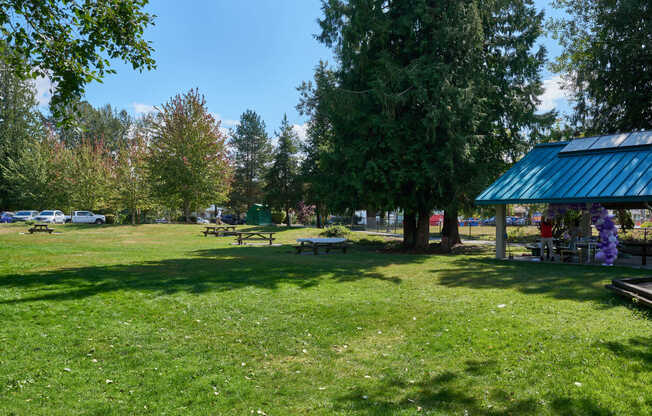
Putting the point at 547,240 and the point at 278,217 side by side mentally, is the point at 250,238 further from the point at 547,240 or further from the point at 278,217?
the point at 278,217

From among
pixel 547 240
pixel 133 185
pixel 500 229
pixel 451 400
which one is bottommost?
pixel 451 400

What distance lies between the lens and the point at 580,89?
2508cm

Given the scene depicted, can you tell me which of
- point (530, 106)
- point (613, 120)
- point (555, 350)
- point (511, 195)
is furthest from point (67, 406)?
point (613, 120)

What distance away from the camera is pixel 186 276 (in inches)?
439

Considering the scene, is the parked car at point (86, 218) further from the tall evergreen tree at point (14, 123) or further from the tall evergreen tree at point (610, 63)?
the tall evergreen tree at point (610, 63)

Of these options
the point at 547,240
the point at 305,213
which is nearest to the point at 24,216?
the point at 305,213

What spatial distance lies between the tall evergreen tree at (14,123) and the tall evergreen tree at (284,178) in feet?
97.6

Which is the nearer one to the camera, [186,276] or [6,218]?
[186,276]

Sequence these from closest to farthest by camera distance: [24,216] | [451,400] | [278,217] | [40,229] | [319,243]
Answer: [451,400], [319,243], [40,229], [24,216], [278,217]

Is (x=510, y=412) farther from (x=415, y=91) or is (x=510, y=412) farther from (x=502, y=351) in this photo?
(x=415, y=91)

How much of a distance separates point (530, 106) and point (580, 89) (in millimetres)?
6512

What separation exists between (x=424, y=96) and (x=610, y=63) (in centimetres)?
1281

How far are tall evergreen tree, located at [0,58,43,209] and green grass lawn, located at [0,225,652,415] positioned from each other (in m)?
50.8

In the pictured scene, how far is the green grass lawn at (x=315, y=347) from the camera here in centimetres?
449
